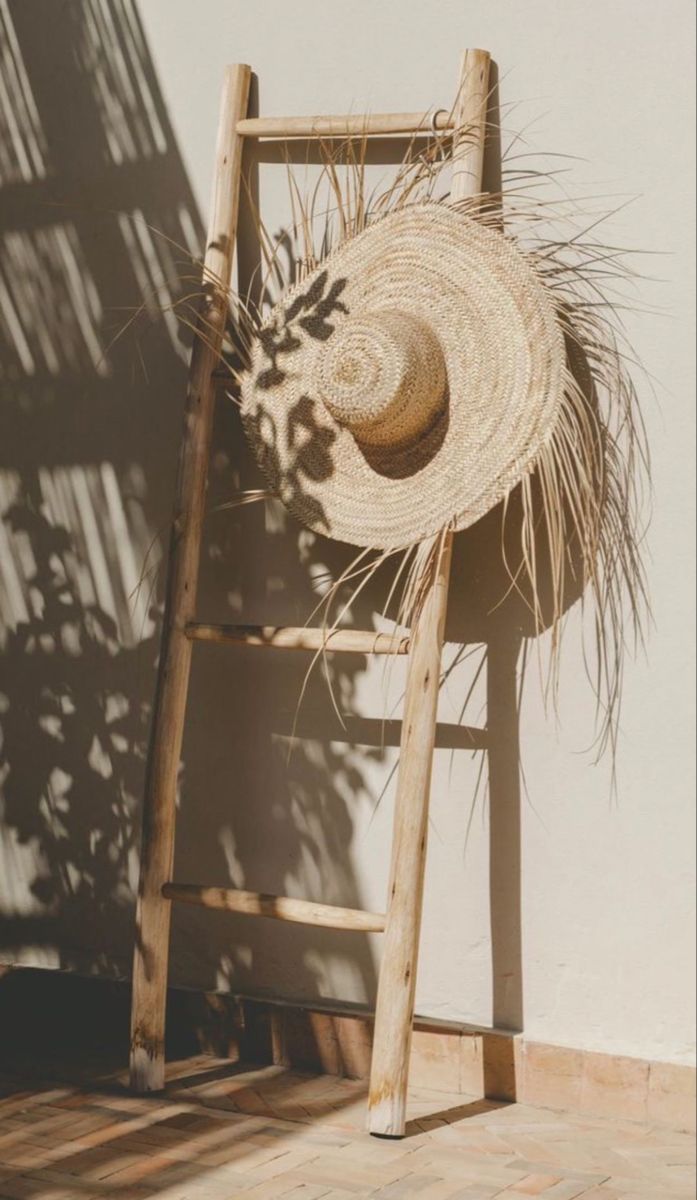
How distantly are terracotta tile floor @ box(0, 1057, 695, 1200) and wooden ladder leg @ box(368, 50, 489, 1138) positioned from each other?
10cm

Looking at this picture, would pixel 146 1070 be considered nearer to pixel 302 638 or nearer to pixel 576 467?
pixel 302 638

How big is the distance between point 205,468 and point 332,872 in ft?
3.00

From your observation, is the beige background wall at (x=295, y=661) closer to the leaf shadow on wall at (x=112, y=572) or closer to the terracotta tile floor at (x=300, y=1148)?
the leaf shadow on wall at (x=112, y=572)

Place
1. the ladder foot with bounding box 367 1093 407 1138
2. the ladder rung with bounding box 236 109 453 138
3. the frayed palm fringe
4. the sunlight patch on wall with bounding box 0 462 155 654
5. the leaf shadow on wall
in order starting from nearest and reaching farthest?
the ladder foot with bounding box 367 1093 407 1138 → the frayed palm fringe → the ladder rung with bounding box 236 109 453 138 → the leaf shadow on wall → the sunlight patch on wall with bounding box 0 462 155 654

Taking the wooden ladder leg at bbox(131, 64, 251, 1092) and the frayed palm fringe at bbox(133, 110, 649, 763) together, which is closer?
the frayed palm fringe at bbox(133, 110, 649, 763)

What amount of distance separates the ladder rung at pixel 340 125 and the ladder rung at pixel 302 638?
3.39ft

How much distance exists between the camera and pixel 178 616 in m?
3.21

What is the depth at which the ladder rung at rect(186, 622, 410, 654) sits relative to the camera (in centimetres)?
297

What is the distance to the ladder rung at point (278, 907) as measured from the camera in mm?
2902

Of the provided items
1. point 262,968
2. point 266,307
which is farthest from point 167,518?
point 262,968

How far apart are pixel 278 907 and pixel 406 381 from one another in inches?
41.4

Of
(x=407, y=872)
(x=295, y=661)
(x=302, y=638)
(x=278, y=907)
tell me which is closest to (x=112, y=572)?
(x=295, y=661)

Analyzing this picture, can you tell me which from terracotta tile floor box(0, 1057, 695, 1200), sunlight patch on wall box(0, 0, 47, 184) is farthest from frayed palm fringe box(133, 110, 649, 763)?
sunlight patch on wall box(0, 0, 47, 184)

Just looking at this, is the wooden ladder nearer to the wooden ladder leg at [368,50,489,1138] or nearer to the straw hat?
the wooden ladder leg at [368,50,489,1138]
